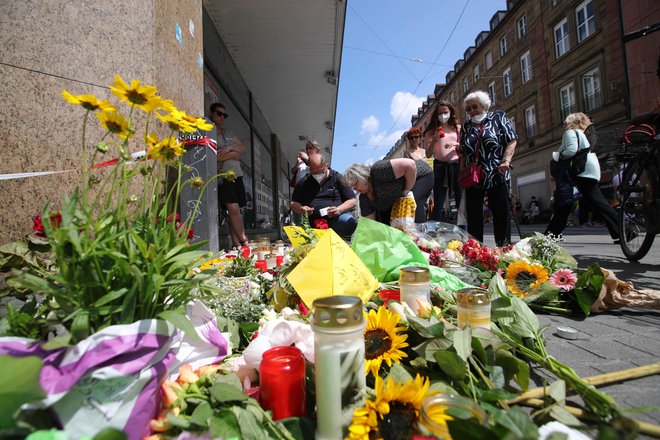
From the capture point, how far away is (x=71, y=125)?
2.34 m

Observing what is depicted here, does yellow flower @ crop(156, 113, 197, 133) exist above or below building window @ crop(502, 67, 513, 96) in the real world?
below

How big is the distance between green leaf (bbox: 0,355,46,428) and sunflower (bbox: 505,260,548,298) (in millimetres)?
1796

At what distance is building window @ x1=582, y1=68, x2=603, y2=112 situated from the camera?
15.7m

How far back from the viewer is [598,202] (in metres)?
3.85

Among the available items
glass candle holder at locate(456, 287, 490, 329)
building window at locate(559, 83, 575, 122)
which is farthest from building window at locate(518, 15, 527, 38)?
glass candle holder at locate(456, 287, 490, 329)

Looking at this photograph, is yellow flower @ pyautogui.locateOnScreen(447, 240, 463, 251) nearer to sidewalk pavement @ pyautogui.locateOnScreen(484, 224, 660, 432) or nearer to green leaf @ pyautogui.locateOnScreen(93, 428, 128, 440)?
sidewalk pavement @ pyautogui.locateOnScreen(484, 224, 660, 432)

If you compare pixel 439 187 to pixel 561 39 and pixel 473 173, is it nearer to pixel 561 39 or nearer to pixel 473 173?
pixel 473 173

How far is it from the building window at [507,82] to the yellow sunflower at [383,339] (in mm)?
25871

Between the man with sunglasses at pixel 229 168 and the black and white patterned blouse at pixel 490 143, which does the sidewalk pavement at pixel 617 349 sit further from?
the man with sunglasses at pixel 229 168

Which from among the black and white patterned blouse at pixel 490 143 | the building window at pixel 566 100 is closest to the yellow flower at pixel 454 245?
the black and white patterned blouse at pixel 490 143

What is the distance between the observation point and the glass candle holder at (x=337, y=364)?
705mm

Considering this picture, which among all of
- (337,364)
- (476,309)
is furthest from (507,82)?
(337,364)

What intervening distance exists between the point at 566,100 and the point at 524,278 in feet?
67.2

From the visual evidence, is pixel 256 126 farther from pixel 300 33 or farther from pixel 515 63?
pixel 515 63
